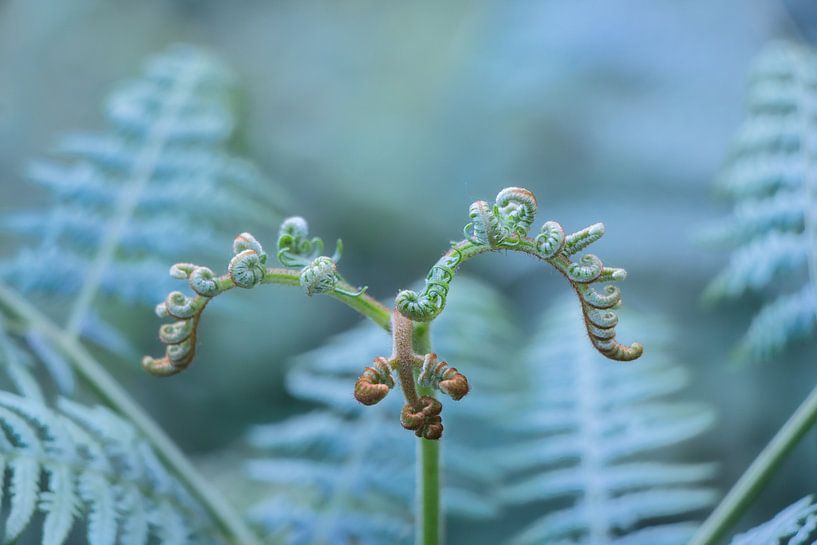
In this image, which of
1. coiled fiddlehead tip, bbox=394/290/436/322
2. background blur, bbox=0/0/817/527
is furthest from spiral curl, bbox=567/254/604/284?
background blur, bbox=0/0/817/527

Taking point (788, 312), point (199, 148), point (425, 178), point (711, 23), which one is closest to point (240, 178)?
point (199, 148)

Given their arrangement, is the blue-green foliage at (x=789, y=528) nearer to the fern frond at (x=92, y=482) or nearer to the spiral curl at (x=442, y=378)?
the spiral curl at (x=442, y=378)

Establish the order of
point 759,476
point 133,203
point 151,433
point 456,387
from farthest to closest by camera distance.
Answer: point 133,203 → point 151,433 → point 759,476 → point 456,387

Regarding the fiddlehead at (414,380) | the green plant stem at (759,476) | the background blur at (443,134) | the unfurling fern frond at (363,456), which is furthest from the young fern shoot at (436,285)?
the background blur at (443,134)

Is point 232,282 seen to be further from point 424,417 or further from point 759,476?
point 759,476

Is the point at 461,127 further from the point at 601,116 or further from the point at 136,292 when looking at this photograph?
the point at 136,292

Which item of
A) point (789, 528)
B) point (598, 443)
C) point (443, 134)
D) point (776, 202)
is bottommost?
point (789, 528)

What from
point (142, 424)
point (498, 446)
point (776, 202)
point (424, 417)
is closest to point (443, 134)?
point (498, 446)
